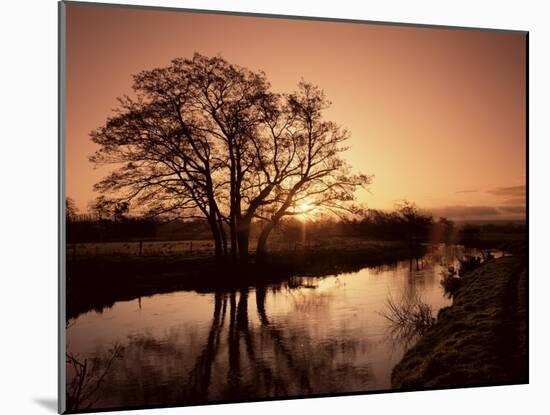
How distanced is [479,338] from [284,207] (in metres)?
1.69

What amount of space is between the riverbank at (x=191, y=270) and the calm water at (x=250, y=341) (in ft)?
0.19

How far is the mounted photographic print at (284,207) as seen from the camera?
5.58m

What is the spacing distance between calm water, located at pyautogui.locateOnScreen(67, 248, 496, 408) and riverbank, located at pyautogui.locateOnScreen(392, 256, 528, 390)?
165 mm

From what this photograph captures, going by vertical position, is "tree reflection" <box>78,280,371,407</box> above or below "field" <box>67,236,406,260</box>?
below

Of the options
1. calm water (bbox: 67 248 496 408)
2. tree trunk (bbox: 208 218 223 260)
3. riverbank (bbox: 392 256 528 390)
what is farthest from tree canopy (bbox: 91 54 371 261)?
riverbank (bbox: 392 256 528 390)

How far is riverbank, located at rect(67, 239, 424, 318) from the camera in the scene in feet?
18.2

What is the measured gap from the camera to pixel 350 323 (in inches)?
235

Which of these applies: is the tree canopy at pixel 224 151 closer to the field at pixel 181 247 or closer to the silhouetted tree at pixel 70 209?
the field at pixel 181 247

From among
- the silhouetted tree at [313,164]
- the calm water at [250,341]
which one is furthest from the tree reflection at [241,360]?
the silhouetted tree at [313,164]

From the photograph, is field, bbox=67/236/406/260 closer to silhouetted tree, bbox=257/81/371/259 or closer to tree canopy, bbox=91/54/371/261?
tree canopy, bbox=91/54/371/261

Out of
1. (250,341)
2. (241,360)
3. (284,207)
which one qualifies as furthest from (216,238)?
(241,360)

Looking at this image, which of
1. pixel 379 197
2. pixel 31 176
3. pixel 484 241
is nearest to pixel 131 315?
pixel 31 176

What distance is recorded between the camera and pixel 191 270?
18.9 ft

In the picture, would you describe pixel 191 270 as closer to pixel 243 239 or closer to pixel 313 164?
pixel 243 239
